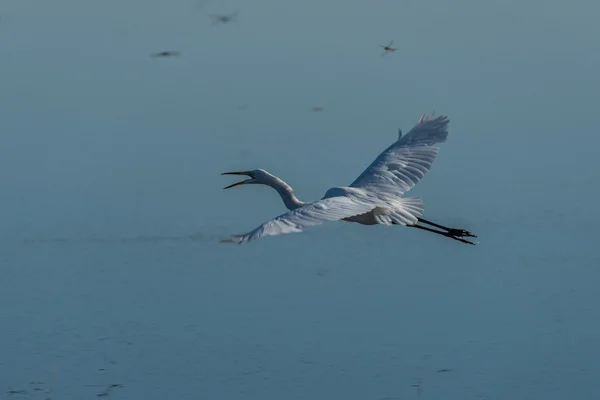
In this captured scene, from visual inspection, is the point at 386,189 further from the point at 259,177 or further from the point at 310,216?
the point at 310,216

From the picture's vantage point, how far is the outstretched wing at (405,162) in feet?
33.2

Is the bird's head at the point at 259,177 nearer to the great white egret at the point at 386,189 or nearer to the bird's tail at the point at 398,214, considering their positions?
the great white egret at the point at 386,189

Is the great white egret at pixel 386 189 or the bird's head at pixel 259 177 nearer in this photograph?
the great white egret at pixel 386 189

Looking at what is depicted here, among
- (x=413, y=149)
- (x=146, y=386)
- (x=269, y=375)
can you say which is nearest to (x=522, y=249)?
(x=413, y=149)

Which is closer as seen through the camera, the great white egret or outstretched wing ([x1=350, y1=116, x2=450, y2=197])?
the great white egret

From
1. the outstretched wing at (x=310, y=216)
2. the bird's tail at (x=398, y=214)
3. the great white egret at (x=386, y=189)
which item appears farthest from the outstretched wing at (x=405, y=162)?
the outstretched wing at (x=310, y=216)

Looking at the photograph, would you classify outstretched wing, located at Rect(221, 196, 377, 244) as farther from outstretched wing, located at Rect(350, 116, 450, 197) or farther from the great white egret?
outstretched wing, located at Rect(350, 116, 450, 197)

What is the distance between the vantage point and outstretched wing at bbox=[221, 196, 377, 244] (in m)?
7.70

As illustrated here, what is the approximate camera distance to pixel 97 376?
984cm

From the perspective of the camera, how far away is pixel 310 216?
8.34 metres

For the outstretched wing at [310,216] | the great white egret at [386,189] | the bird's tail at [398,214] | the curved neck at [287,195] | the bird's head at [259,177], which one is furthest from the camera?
the bird's head at [259,177]

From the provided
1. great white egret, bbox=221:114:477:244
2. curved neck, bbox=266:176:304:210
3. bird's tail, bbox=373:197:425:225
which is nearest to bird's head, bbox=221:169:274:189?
great white egret, bbox=221:114:477:244

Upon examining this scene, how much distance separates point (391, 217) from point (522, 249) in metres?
4.07

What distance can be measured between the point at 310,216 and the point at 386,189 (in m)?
1.82
